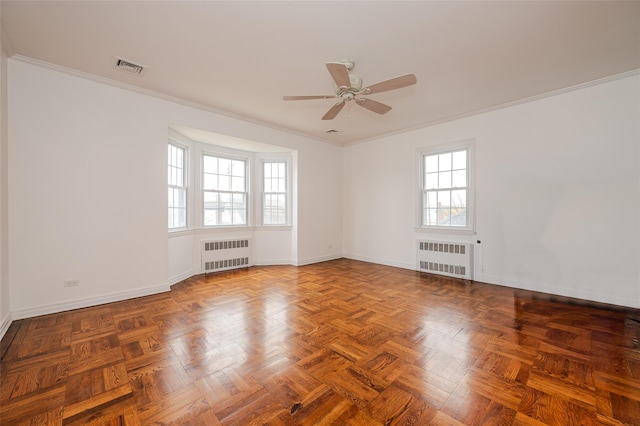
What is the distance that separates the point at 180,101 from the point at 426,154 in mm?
4353

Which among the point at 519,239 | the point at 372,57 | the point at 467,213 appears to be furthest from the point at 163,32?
the point at 519,239

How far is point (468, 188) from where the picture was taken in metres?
4.60

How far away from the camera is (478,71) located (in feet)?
10.2

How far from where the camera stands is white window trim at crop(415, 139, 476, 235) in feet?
14.8

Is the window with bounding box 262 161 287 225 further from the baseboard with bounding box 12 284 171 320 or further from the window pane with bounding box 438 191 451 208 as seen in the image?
the window pane with bounding box 438 191 451 208

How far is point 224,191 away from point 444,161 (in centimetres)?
429

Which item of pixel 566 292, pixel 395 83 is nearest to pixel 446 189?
pixel 566 292

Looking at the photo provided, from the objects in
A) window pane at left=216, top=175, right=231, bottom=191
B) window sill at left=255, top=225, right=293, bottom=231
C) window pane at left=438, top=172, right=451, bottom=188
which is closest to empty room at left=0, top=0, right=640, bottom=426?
window pane at left=438, top=172, right=451, bottom=188

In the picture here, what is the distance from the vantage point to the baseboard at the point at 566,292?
3.26m

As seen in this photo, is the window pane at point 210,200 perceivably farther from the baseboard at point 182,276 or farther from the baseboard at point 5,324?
the baseboard at point 5,324

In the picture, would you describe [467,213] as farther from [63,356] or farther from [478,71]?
[63,356]

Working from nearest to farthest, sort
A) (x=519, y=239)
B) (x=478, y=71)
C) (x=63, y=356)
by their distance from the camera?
(x=63, y=356)
(x=478, y=71)
(x=519, y=239)

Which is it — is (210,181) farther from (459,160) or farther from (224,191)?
(459,160)

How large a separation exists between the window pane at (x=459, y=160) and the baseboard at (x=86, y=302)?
5175mm
